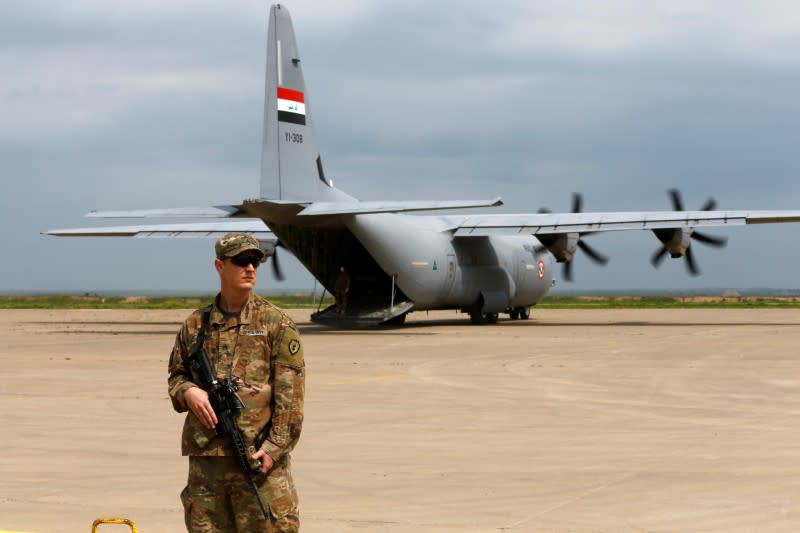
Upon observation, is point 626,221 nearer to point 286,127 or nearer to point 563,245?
point 563,245

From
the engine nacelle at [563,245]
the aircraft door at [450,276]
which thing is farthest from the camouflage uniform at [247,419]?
the engine nacelle at [563,245]

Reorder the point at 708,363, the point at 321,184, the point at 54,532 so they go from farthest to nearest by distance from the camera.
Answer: the point at 321,184 → the point at 708,363 → the point at 54,532

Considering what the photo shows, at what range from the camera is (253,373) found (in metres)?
5.82

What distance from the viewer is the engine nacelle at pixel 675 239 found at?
38.6 m

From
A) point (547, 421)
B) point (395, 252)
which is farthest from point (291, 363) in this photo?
point (395, 252)

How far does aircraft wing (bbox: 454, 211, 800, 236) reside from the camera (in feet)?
115

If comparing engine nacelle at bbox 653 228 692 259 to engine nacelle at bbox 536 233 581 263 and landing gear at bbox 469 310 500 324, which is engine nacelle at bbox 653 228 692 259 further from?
landing gear at bbox 469 310 500 324

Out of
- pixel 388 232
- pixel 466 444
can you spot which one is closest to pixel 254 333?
pixel 466 444

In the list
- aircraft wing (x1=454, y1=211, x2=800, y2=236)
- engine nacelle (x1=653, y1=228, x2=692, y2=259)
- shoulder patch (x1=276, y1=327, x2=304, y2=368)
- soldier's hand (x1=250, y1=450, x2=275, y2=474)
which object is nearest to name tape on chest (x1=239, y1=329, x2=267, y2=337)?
shoulder patch (x1=276, y1=327, x2=304, y2=368)

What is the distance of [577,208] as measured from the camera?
46094 millimetres

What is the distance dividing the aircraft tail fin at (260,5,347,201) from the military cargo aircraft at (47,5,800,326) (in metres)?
0.03

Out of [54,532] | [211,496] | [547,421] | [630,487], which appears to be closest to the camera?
[211,496]

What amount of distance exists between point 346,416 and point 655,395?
16.4 ft

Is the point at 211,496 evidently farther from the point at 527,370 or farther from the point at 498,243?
the point at 498,243
